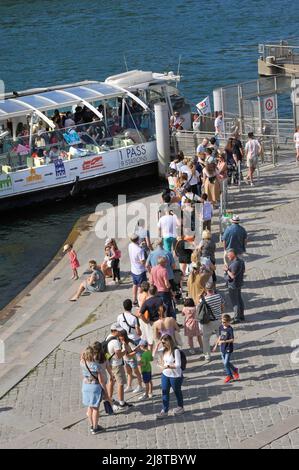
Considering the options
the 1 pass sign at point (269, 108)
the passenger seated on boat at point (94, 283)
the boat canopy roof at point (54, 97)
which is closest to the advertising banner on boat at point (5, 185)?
the boat canopy roof at point (54, 97)

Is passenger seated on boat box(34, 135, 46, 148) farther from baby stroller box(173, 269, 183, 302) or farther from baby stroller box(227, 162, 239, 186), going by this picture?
baby stroller box(173, 269, 183, 302)

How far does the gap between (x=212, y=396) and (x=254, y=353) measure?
168 cm

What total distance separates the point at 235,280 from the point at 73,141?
15.6m

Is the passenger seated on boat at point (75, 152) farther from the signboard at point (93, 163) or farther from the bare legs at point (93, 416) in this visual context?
the bare legs at point (93, 416)

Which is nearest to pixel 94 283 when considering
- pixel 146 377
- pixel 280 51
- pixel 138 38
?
pixel 146 377

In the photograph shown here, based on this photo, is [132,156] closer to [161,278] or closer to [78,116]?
[78,116]

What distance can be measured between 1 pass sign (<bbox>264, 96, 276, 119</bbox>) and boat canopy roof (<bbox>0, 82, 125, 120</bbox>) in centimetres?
508

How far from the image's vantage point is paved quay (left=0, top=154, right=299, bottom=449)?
51.4 ft

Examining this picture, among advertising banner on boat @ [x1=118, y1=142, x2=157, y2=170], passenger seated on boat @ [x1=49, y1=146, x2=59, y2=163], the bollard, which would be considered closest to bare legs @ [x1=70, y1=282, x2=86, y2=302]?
passenger seated on boat @ [x1=49, y1=146, x2=59, y2=163]

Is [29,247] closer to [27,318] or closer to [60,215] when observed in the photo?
[60,215]

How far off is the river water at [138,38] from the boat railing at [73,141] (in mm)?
17903

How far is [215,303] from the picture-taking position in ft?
59.1

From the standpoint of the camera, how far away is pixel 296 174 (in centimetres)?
3019
